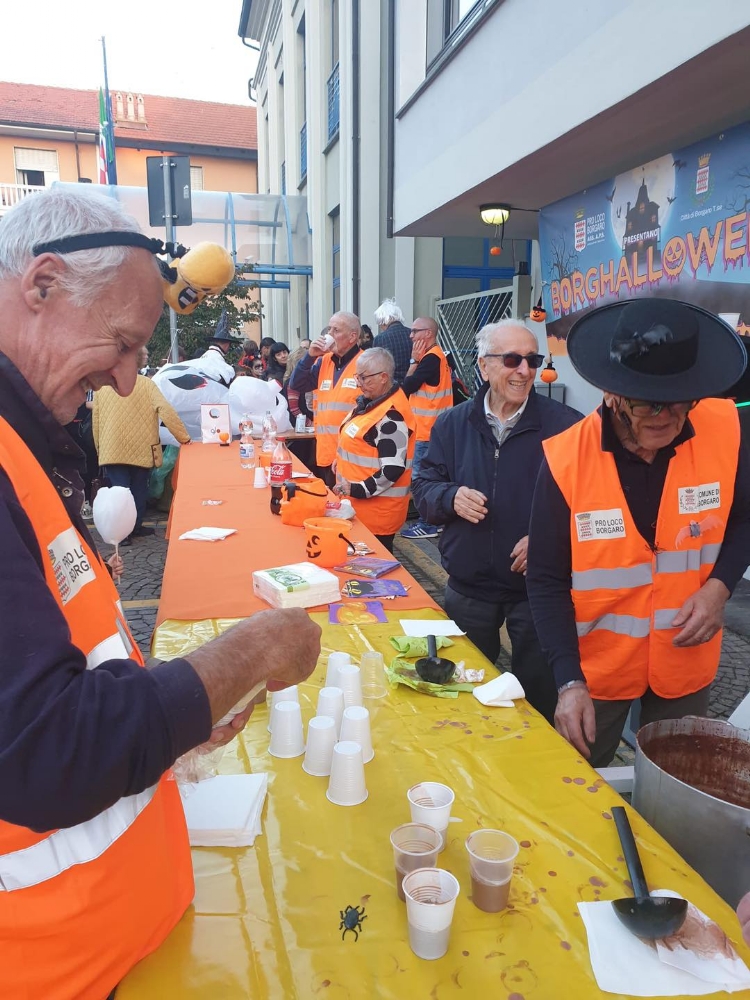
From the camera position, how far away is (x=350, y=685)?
5.87 feet

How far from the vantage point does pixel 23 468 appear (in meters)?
0.87

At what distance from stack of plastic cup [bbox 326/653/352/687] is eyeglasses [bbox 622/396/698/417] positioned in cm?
106

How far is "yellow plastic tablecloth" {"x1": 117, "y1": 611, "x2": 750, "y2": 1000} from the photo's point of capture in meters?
1.04

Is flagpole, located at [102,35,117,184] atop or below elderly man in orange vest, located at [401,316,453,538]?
atop

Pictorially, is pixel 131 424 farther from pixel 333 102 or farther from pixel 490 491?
pixel 333 102

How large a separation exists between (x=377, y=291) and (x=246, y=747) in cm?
987

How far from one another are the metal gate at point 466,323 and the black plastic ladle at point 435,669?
6963 millimetres

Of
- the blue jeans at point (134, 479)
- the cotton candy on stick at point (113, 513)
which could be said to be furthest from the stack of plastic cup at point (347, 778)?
the blue jeans at point (134, 479)

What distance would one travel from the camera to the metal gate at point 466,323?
867 centimetres

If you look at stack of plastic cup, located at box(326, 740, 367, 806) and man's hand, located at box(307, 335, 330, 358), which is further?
man's hand, located at box(307, 335, 330, 358)

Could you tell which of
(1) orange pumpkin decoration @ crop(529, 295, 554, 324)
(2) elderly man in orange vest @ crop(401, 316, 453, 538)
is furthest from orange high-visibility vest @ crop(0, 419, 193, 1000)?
(1) orange pumpkin decoration @ crop(529, 295, 554, 324)

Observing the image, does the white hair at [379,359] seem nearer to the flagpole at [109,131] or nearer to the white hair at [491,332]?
the white hair at [491,332]

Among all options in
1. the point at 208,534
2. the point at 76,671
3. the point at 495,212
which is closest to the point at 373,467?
the point at 208,534

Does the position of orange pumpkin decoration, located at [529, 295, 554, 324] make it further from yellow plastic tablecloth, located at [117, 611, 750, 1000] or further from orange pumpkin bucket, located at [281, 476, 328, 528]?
yellow plastic tablecloth, located at [117, 611, 750, 1000]
